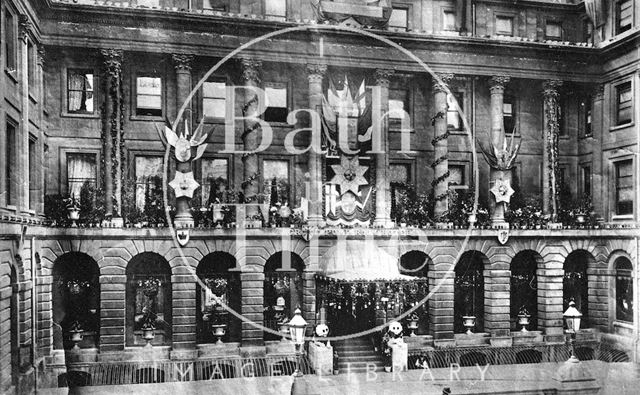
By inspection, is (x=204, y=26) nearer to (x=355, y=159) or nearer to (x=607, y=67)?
(x=355, y=159)

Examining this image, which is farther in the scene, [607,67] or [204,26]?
[607,67]

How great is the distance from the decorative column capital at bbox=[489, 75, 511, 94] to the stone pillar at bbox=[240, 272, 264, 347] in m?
16.7

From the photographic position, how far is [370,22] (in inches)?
1323

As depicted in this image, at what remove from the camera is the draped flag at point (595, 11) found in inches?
1373

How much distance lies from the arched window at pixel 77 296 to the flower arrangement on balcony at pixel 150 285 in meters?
2.06

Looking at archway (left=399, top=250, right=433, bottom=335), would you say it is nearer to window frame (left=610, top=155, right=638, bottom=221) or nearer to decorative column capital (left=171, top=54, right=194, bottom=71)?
window frame (left=610, top=155, right=638, bottom=221)

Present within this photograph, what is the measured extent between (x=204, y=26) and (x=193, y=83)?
3127 millimetres

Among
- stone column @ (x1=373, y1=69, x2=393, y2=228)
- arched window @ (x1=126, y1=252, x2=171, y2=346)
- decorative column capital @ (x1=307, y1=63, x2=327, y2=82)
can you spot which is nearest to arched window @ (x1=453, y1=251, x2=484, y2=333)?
stone column @ (x1=373, y1=69, x2=393, y2=228)

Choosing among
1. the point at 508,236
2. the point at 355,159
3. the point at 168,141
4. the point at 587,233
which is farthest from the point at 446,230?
the point at 168,141

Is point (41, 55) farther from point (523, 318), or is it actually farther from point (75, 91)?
point (523, 318)

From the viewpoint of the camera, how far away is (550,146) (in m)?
36.4

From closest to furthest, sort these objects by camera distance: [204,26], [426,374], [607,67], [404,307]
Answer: [426,374] → [204,26] → [404,307] → [607,67]

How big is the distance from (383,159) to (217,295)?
1140 centimetres

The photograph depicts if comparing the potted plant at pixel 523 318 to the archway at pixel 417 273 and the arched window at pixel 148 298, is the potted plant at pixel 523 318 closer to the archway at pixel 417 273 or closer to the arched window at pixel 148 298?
the archway at pixel 417 273
